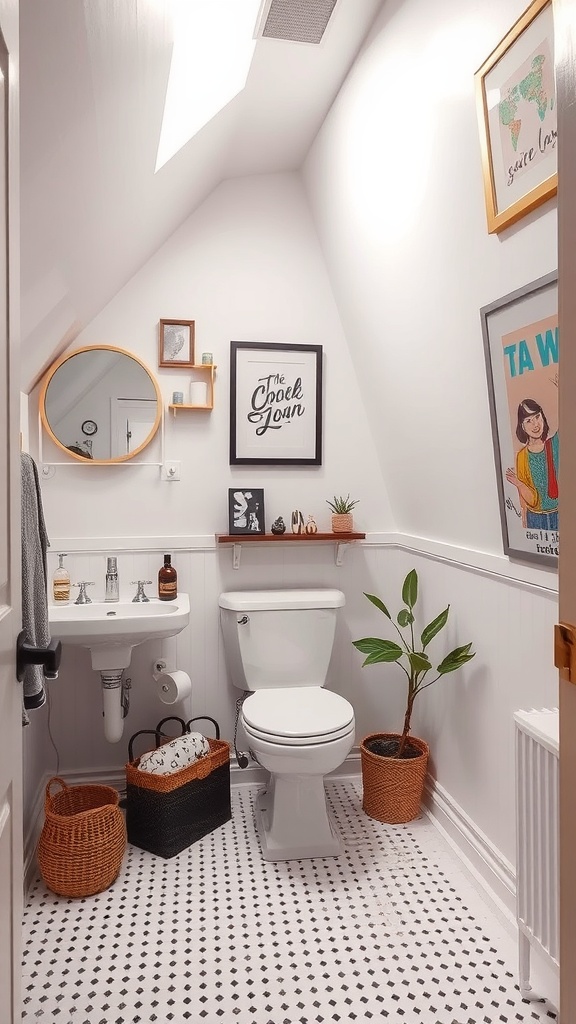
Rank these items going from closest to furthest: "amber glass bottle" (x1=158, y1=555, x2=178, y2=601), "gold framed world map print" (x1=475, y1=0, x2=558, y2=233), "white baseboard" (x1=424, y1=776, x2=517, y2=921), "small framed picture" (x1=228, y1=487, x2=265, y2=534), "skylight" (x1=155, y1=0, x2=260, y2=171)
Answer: "gold framed world map print" (x1=475, y1=0, x2=558, y2=233) < "skylight" (x1=155, y1=0, x2=260, y2=171) < "white baseboard" (x1=424, y1=776, x2=517, y2=921) < "amber glass bottle" (x1=158, y1=555, x2=178, y2=601) < "small framed picture" (x1=228, y1=487, x2=265, y2=534)

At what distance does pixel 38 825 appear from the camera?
89.3 inches

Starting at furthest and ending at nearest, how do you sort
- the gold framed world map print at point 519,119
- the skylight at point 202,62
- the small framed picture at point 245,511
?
1. the small framed picture at point 245,511
2. the skylight at point 202,62
3. the gold framed world map print at point 519,119

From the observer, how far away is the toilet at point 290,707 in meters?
2.07

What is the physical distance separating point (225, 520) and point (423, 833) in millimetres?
1392

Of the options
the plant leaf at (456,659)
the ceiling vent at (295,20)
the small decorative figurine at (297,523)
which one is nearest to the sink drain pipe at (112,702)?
the small decorative figurine at (297,523)

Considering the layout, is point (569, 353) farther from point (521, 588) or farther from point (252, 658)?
point (252, 658)

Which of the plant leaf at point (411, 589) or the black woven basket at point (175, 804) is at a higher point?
the plant leaf at point (411, 589)

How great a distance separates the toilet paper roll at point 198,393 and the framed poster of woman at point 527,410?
1.25m

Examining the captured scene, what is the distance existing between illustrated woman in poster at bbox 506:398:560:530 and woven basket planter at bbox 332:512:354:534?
104 centimetres

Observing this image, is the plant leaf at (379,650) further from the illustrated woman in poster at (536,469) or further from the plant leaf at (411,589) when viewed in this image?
the illustrated woman in poster at (536,469)

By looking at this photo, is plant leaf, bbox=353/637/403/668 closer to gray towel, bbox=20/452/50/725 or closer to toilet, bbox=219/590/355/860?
toilet, bbox=219/590/355/860

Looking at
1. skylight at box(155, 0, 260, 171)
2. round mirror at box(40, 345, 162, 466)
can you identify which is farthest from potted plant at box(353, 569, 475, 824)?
skylight at box(155, 0, 260, 171)

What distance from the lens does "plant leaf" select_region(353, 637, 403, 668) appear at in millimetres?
2295

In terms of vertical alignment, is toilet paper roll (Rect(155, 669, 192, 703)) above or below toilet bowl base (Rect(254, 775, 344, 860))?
above
